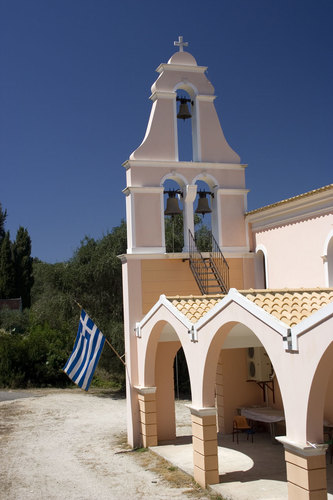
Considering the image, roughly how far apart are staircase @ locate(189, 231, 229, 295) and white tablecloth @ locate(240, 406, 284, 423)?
11.0 ft

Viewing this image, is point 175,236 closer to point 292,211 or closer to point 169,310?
point 292,211

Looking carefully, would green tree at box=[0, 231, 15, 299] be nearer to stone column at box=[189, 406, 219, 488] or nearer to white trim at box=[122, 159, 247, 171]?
white trim at box=[122, 159, 247, 171]

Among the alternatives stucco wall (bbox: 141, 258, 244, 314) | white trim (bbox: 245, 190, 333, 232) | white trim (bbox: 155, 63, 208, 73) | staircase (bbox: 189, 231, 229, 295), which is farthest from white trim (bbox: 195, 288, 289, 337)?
white trim (bbox: 155, 63, 208, 73)

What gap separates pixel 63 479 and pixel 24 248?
38.2 m

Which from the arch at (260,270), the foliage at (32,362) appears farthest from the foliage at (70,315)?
the arch at (260,270)

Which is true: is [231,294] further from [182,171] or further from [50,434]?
[50,434]

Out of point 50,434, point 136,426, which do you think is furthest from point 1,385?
point 136,426

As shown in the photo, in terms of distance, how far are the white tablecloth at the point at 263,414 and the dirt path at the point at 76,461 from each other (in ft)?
9.39

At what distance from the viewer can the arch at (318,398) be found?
23.2ft

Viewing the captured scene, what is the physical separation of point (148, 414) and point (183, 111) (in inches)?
325

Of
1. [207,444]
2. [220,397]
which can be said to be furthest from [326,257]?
[220,397]

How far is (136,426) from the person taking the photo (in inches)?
575

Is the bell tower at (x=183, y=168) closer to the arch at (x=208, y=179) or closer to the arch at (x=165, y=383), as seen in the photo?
the arch at (x=208, y=179)

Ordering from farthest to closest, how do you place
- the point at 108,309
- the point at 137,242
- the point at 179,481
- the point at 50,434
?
1. the point at 108,309
2. the point at 50,434
3. the point at 137,242
4. the point at 179,481
